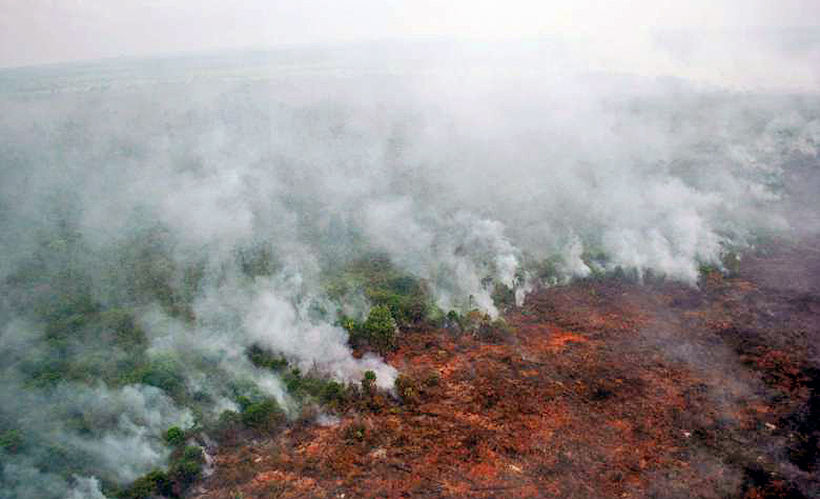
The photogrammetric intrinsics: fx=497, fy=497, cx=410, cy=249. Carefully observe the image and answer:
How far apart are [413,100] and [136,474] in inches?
2183

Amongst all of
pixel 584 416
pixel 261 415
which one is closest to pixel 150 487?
pixel 261 415

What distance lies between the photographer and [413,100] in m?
62.9

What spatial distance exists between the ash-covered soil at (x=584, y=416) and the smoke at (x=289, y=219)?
2142 millimetres

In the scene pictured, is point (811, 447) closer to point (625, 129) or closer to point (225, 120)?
point (625, 129)

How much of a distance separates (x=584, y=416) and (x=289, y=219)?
23823 mm

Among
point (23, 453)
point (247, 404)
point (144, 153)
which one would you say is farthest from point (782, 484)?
point (144, 153)

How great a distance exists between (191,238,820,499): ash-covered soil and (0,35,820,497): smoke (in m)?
2.14

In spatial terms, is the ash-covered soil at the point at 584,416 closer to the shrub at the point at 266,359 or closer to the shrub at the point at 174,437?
the shrub at the point at 174,437

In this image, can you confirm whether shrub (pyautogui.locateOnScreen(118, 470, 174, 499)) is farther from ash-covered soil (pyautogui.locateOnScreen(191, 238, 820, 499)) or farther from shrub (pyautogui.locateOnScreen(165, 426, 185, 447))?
shrub (pyautogui.locateOnScreen(165, 426, 185, 447))

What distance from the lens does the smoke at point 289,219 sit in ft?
58.7

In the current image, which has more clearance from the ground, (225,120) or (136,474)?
(225,120)

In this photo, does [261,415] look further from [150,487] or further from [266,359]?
[150,487]

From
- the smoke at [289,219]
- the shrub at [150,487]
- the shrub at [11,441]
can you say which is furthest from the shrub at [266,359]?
the shrub at [11,441]

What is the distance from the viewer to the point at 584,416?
15906 mm
